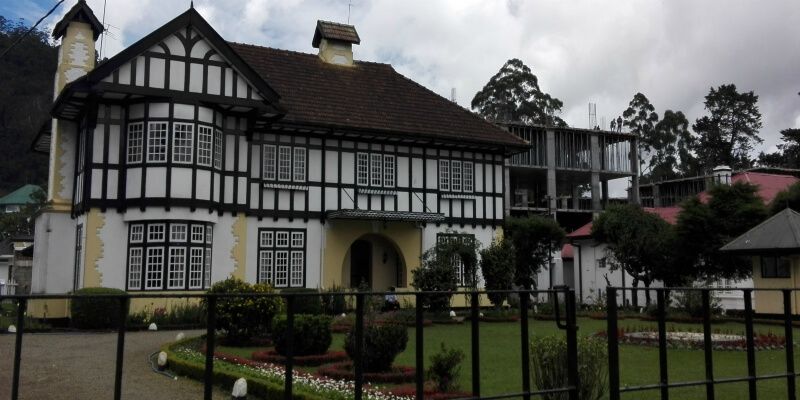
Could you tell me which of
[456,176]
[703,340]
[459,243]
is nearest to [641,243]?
[456,176]

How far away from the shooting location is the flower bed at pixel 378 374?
10.00m

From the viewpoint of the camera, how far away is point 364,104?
29.2 metres

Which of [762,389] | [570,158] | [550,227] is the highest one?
[570,158]

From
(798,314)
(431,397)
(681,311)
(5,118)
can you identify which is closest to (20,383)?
(431,397)

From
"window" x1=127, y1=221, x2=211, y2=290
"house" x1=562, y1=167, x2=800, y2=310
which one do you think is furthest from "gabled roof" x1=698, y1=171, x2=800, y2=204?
"window" x1=127, y1=221, x2=211, y2=290

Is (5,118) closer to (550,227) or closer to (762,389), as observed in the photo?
(550,227)

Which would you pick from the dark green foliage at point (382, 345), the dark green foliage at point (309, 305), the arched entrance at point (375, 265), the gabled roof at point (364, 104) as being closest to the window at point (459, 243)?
→ the arched entrance at point (375, 265)

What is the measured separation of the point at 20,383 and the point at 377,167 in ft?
79.0

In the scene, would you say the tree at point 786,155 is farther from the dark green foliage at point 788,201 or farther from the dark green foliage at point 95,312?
the dark green foliage at point 95,312

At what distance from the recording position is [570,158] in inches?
1950

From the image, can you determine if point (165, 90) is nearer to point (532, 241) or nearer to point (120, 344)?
point (532, 241)

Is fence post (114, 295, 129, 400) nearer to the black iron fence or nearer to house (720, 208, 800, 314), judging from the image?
the black iron fence

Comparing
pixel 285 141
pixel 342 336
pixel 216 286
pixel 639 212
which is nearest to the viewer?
pixel 342 336

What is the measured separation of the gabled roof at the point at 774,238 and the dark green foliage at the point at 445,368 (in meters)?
20.9
